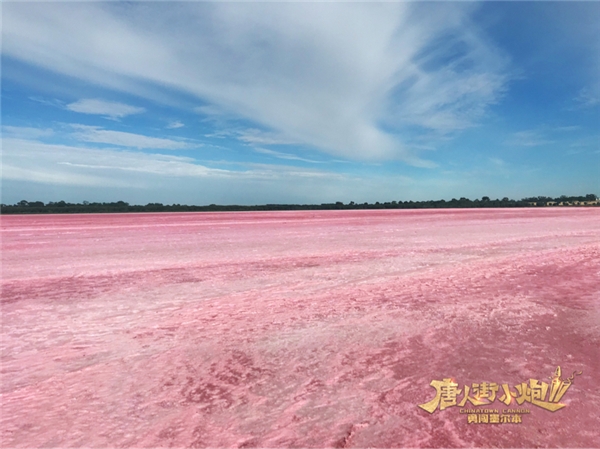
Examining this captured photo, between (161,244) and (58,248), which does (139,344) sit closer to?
(161,244)

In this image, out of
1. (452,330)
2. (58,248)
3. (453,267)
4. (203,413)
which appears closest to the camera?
(203,413)

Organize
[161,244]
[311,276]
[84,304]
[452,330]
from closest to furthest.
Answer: [452,330], [84,304], [311,276], [161,244]

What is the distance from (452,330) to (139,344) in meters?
4.34

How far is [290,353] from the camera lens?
4.41 meters

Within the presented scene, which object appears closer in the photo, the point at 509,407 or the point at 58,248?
the point at 509,407

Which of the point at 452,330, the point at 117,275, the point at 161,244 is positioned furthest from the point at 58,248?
the point at 452,330

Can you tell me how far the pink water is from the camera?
9.71 ft

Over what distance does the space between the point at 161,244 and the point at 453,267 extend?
11.8 metres

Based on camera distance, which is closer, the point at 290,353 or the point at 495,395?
the point at 495,395

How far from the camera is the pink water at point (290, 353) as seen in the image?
9.71ft

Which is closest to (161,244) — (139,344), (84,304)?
(84,304)

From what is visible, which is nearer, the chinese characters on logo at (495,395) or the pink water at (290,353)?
the pink water at (290,353)

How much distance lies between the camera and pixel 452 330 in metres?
4.97

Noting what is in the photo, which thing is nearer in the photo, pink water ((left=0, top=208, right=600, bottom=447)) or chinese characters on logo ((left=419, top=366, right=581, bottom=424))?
pink water ((left=0, top=208, right=600, bottom=447))
